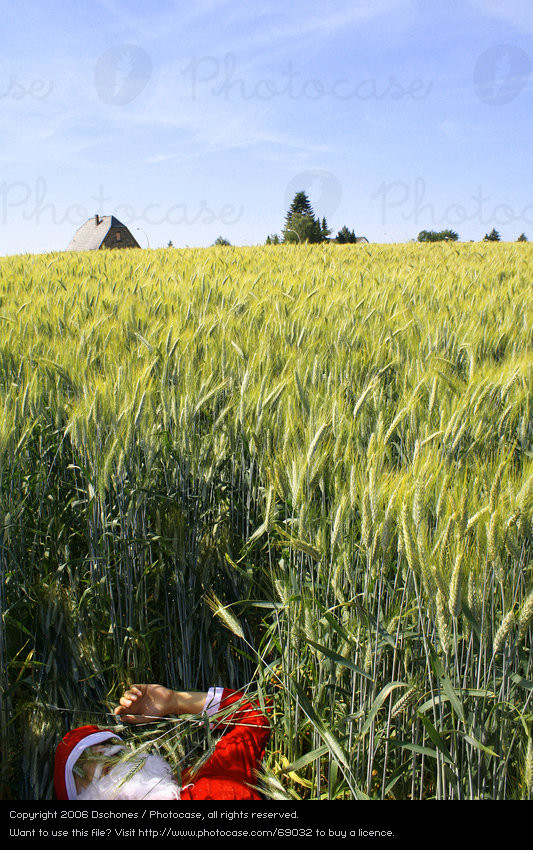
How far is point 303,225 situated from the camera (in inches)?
1615

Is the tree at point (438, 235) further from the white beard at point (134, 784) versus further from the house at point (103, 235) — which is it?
the white beard at point (134, 784)

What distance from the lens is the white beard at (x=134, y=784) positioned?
49.7 inches

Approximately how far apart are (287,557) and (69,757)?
27.1 inches

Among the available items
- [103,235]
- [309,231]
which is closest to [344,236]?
[309,231]

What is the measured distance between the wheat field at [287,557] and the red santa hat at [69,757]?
5 cm

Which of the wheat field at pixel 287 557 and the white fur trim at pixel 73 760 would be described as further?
the white fur trim at pixel 73 760

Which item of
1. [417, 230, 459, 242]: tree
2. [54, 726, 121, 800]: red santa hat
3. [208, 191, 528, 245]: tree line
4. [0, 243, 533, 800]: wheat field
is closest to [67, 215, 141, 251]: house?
[208, 191, 528, 245]: tree line

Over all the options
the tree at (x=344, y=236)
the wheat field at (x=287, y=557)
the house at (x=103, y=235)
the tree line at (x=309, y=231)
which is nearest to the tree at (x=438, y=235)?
the tree line at (x=309, y=231)

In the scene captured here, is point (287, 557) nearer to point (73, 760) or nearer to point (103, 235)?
point (73, 760)

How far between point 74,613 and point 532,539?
122 cm

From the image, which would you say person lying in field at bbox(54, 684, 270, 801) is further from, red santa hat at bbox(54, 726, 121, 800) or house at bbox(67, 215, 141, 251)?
house at bbox(67, 215, 141, 251)

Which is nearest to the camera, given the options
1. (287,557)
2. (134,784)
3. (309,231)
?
(134,784)
